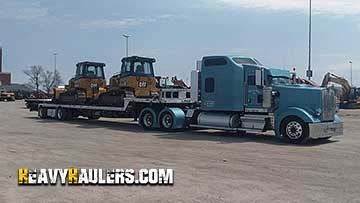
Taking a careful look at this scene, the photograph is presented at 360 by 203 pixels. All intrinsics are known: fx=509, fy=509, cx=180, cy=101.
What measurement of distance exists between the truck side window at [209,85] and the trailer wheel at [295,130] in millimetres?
3731

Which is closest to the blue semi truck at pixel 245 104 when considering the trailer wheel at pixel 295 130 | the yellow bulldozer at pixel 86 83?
the trailer wheel at pixel 295 130

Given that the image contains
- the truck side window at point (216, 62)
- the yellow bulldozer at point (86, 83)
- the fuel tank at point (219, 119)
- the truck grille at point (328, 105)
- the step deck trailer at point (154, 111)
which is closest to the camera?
the truck grille at point (328, 105)

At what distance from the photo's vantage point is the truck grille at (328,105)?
18.2 metres

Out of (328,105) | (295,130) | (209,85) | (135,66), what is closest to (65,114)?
(135,66)

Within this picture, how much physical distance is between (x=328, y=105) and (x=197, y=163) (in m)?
7.88

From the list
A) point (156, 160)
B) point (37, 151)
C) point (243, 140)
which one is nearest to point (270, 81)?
point (243, 140)

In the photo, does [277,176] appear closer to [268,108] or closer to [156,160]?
[156,160]

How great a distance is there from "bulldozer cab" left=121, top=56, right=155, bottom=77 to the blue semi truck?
7.33 ft

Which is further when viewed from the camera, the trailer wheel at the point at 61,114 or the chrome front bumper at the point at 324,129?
the trailer wheel at the point at 61,114

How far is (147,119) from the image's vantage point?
77.5 feet

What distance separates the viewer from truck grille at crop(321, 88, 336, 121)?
59.6 feet

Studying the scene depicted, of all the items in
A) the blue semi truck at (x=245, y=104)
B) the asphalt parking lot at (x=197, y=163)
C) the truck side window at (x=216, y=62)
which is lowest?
the asphalt parking lot at (x=197, y=163)

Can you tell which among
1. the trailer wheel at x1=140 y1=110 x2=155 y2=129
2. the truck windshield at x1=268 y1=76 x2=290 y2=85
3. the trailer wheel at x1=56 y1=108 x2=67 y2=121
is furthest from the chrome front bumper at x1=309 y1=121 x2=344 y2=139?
the trailer wheel at x1=56 y1=108 x2=67 y2=121

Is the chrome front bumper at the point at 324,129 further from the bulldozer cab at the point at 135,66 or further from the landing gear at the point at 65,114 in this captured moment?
the landing gear at the point at 65,114
